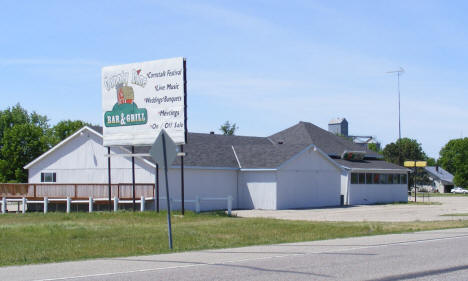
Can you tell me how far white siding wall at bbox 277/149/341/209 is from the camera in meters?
38.6

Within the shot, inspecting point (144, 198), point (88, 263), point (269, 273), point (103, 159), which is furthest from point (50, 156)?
point (269, 273)

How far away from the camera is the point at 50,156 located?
40.3 m

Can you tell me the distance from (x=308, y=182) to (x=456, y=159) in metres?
99.6

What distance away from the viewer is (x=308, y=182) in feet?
133

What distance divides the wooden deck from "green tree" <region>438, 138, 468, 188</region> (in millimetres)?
103740

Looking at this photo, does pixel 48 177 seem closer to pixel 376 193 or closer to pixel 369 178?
pixel 369 178

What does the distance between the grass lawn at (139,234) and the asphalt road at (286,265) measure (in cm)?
179

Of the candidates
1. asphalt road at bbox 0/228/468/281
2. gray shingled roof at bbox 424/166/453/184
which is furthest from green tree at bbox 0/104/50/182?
gray shingled roof at bbox 424/166/453/184

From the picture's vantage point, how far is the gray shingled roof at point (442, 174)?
123550 mm

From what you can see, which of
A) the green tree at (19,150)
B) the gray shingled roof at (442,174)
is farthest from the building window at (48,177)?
the gray shingled roof at (442,174)

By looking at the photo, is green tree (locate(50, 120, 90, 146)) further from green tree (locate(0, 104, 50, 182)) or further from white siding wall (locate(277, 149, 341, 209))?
white siding wall (locate(277, 149, 341, 209))

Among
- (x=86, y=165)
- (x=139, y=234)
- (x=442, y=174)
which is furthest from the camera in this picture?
(x=442, y=174)

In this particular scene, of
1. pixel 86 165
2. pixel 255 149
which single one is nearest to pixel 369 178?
pixel 255 149

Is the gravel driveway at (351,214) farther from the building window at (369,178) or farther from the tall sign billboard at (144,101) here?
the building window at (369,178)
